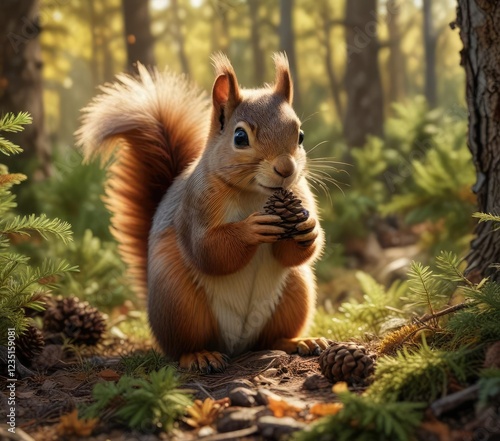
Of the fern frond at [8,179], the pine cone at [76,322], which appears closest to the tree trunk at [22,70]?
the pine cone at [76,322]

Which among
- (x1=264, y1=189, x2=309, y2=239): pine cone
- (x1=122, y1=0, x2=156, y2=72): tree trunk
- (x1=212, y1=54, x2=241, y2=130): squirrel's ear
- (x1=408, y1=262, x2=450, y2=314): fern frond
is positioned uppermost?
(x1=122, y1=0, x2=156, y2=72): tree trunk

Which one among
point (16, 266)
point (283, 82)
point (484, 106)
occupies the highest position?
point (283, 82)

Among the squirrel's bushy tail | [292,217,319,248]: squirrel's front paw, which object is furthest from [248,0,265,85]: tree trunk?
[292,217,319,248]: squirrel's front paw

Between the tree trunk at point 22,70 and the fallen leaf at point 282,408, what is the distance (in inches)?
155

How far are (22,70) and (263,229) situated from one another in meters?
3.79

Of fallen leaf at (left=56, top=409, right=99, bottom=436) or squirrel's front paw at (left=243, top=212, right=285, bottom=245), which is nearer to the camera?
fallen leaf at (left=56, top=409, right=99, bottom=436)

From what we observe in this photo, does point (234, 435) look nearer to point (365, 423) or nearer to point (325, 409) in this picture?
point (325, 409)

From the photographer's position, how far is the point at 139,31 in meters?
6.27

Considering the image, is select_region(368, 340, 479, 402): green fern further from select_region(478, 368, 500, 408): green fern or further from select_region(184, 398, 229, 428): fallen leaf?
select_region(184, 398, 229, 428): fallen leaf

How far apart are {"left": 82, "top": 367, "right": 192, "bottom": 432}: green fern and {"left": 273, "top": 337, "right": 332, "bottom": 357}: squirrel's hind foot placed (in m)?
0.79

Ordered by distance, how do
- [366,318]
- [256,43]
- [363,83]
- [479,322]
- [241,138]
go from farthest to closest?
[256,43]
[363,83]
[366,318]
[241,138]
[479,322]

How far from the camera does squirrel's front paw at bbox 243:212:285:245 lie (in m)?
2.27

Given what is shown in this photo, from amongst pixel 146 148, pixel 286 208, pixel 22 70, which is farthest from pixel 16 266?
pixel 22 70

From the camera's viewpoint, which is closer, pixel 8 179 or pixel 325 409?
pixel 325 409
